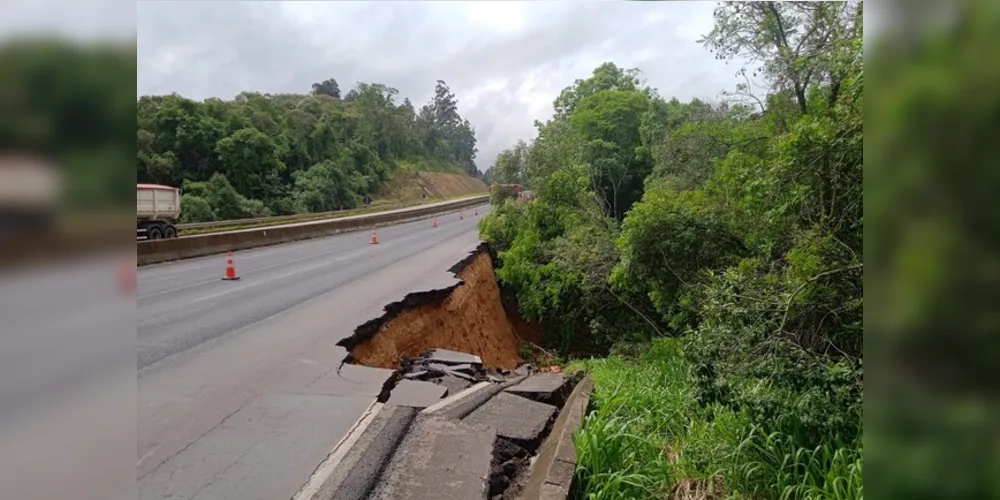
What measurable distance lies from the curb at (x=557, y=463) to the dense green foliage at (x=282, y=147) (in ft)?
7.63

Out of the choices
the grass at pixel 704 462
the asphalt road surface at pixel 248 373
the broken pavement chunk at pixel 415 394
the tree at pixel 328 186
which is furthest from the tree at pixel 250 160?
the grass at pixel 704 462

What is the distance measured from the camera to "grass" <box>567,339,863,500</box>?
297cm

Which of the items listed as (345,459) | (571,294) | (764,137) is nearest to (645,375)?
(764,137)

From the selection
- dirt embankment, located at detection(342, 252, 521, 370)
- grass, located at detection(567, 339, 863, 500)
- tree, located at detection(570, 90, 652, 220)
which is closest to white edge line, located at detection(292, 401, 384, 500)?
grass, located at detection(567, 339, 863, 500)

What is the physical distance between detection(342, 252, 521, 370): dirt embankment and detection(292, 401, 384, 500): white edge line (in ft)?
6.95

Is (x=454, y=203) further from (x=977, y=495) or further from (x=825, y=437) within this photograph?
(x=977, y=495)

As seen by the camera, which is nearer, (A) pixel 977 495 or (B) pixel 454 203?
(A) pixel 977 495

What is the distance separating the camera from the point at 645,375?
24.0ft

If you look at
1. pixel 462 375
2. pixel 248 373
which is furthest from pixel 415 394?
pixel 248 373

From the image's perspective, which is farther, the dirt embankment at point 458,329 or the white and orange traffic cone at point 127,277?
the dirt embankment at point 458,329

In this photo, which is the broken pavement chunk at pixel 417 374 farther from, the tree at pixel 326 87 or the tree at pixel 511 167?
the tree at pixel 511 167

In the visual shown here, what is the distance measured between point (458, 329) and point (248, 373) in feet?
17.8

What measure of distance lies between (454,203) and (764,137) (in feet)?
76.2

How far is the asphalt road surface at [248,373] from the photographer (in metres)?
3.48
